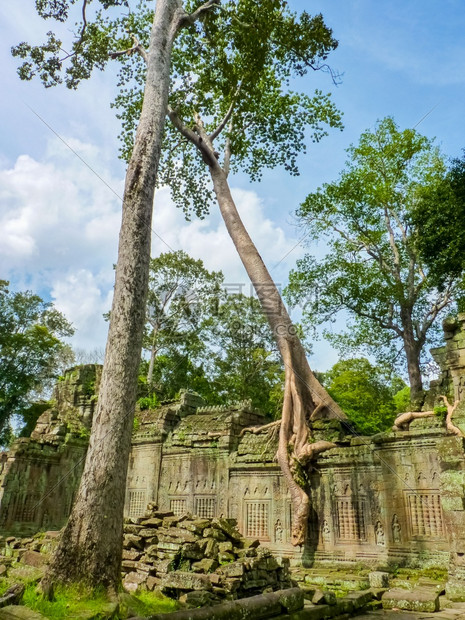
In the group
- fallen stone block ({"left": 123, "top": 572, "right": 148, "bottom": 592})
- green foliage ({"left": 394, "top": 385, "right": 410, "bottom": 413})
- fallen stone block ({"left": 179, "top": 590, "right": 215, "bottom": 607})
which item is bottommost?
fallen stone block ({"left": 123, "top": 572, "right": 148, "bottom": 592})

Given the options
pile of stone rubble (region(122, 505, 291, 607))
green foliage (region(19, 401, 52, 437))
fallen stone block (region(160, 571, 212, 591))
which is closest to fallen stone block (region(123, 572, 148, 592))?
pile of stone rubble (region(122, 505, 291, 607))

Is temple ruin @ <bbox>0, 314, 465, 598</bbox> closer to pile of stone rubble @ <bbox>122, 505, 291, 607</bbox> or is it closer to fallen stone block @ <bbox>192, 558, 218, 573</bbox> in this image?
pile of stone rubble @ <bbox>122, 505, 291, 607</bbox>

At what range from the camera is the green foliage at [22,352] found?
26.4 m

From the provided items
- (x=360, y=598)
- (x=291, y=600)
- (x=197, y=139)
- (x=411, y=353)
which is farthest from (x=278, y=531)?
(x=197, y=139)

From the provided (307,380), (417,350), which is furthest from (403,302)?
(307,380)

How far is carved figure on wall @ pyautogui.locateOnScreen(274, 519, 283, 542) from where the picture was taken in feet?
33.4

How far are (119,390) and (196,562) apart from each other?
3217 mm

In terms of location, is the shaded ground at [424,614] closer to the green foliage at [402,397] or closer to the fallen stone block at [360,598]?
the fallen stone block at [360,598]

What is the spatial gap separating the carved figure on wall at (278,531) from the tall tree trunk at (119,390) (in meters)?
6.36

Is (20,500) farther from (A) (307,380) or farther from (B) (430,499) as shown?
(B) (430,499)

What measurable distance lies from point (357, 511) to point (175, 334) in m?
19.2

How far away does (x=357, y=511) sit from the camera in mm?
9359

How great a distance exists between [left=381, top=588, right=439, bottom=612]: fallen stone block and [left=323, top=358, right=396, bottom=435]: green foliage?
16.4 m

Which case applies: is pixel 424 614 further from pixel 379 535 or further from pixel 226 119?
pixel 226 119
